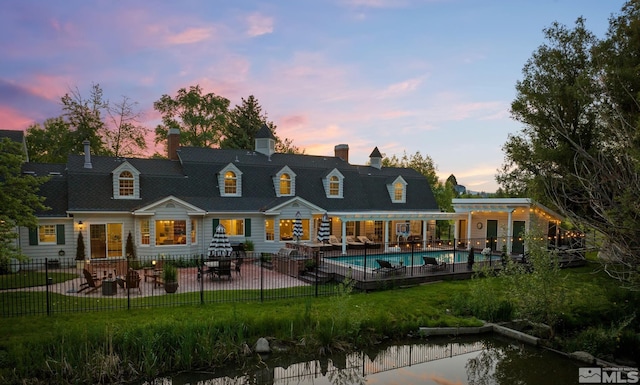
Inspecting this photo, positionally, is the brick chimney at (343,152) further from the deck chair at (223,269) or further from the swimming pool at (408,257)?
the deck chair at (223,269)

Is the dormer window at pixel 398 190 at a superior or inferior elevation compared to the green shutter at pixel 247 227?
superior

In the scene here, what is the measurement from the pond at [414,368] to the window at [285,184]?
53.9 ft

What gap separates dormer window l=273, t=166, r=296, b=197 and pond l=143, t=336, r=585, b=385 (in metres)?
16.4

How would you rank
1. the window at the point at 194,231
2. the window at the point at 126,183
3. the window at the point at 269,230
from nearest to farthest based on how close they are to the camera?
the window at the point at 126,183, the window at the point at 194,231, the window at the point at 269,230

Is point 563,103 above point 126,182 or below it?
above

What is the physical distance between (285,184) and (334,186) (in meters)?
3.98

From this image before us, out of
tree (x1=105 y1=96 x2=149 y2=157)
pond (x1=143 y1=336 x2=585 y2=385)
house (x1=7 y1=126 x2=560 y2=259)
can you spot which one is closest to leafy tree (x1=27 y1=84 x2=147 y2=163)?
tree (x1=105 y1=96 x2=149 y2=157)

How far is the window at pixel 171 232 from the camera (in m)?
20.7

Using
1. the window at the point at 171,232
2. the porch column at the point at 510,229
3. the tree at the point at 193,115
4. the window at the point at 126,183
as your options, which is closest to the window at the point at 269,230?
the window at the point at 171,232

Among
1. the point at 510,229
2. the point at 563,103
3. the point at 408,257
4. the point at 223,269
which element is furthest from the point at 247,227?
the point at 563,103

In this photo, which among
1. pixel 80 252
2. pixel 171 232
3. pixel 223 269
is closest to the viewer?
pixel 223 269

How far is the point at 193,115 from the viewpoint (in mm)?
43312

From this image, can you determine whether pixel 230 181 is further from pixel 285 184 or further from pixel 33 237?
pixel 33 237

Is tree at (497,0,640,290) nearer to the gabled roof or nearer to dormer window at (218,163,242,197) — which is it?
the gabled roof
